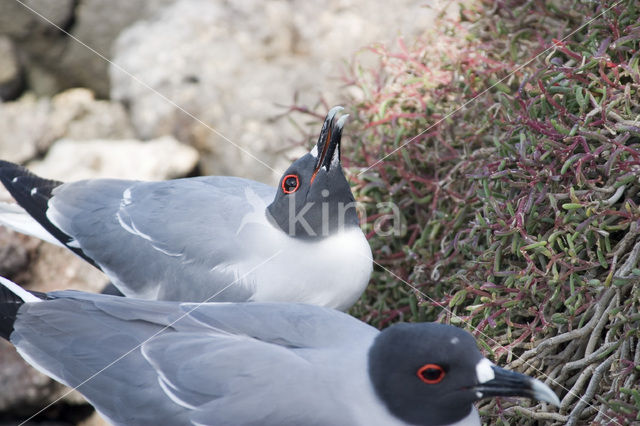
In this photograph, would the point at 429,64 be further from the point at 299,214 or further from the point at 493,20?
the point at 299,214

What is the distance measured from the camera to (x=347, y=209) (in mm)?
1853

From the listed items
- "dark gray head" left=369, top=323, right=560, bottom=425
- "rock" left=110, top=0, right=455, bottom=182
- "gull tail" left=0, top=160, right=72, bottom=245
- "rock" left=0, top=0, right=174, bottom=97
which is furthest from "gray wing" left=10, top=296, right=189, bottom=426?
"rock" left=0, top=0, right=174, bottom=97

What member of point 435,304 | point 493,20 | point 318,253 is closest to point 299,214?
point 318,253

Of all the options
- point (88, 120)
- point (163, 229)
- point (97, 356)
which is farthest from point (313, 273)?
point (88, 120)

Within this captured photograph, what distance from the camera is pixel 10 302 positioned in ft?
5.19

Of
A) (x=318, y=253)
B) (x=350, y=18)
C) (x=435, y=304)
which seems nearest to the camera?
(x=435, y=304)

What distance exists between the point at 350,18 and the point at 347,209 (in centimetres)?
173

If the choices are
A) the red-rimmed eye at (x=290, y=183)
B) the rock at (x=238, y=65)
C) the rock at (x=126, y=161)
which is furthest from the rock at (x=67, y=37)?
the red-rimmed eye at (x=290, y=183)

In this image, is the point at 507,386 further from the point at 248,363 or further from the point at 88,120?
the point at 88,120

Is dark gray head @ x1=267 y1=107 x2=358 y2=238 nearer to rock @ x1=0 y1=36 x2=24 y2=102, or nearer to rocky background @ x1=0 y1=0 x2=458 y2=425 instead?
rocky background @ x1=0 y1=0 x2=458 y2=425

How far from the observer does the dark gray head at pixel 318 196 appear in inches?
71.6

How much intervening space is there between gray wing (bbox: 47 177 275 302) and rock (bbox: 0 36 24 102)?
7.29ft

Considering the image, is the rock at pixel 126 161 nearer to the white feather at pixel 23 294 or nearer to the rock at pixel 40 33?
the rock at pixel 40 33

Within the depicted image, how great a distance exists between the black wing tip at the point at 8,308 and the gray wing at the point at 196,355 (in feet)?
0.07
